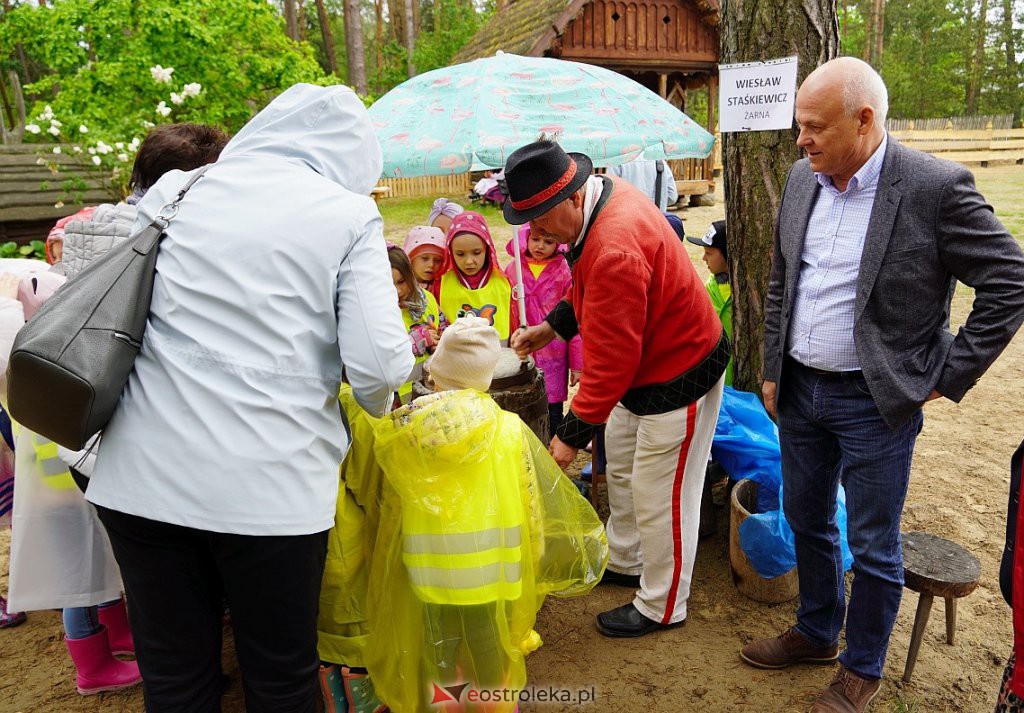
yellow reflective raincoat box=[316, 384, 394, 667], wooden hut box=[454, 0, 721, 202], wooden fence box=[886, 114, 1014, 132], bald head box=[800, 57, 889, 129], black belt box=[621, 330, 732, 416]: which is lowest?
yellow reflective raincoat box=[316, 384, 394, 667]

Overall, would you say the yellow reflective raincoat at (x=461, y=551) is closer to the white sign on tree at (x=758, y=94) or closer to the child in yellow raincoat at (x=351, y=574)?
the child in yellow raincoat at (x=351, y=574)

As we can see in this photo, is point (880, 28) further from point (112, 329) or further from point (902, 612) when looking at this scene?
point (112, 329)

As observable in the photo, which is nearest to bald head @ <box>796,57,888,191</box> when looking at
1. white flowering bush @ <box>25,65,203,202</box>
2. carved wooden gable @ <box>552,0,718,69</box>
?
white flowering bush @ <box>25,65,203,202</box>

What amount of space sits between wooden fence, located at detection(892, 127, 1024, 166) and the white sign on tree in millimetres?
23285

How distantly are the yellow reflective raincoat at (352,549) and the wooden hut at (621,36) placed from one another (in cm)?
1057

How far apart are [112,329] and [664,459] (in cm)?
186

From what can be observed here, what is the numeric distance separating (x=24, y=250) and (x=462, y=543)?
30.3 ft

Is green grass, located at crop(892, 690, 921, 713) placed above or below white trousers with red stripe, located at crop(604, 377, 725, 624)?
below

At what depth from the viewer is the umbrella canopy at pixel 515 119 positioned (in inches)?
139

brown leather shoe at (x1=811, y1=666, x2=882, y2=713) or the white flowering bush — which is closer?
brown leather shoe at (x1=811, y1=666, x2=882, y2=713)

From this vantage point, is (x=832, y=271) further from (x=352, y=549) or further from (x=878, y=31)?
(x=878, y=31)

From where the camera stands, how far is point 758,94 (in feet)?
10.3

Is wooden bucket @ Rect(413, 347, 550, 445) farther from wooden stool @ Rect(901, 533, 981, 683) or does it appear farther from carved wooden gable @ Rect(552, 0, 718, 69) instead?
carved wooden gable @ Rect(552, 0, 718, 69)

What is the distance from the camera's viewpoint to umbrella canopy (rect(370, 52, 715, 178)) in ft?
11.6
